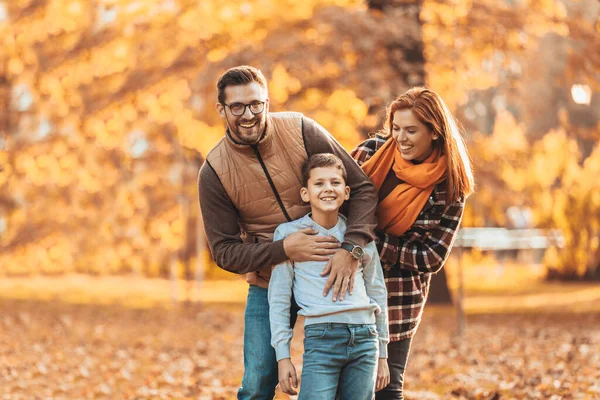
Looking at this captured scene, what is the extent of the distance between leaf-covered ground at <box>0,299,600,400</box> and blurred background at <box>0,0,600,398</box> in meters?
0.42

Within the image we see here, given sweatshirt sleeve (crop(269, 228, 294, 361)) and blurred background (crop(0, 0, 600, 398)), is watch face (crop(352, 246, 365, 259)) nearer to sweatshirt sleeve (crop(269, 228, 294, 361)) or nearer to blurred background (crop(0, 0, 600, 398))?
sweatshirt sleeve (crop(269, 228, 294, 361))

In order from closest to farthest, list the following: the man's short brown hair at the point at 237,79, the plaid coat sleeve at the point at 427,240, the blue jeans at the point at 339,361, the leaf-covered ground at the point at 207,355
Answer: the blue jeans at the point at 339,361 → the man's short brown hair at the point at 237,79 → the plaid coat sleeve at the point at 427,240 → the leaf-covered ground at the point at 207,355

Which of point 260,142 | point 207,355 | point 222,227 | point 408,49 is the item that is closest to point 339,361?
point 222,227

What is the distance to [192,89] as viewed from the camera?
1052cm

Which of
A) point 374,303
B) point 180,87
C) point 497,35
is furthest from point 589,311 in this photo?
point 374,303

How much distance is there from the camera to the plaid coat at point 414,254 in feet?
12.3

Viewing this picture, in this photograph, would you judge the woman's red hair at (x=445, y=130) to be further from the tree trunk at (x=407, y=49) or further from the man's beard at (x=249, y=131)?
the tree trunk at (x=407, y=49)

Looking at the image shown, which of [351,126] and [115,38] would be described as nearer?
[351,126]

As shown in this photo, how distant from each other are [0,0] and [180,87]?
275cm

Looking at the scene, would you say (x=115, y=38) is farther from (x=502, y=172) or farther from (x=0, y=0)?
(x=502, y=172)

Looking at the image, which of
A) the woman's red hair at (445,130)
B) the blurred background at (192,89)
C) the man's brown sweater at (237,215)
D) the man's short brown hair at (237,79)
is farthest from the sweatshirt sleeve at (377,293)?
the blurred background at (192,89)

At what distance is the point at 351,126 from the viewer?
10852mm

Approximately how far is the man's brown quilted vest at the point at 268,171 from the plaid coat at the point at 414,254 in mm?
468

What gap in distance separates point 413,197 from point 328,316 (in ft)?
2.20
